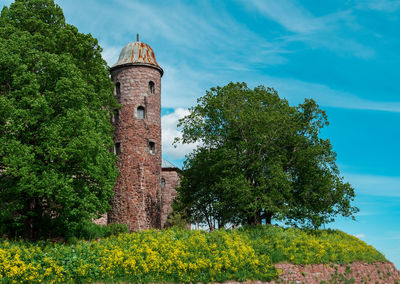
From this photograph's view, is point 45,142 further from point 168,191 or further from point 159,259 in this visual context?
point 168,191

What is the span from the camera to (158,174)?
99.9ft

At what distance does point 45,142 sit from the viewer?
1764 centimetres

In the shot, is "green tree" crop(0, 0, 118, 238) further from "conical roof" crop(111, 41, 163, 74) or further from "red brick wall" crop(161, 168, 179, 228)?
"red brick wall" crop(161, 168, 179, 228)

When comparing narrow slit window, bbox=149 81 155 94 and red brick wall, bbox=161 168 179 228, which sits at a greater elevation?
narrow slit window, bbox=149 81 155 94

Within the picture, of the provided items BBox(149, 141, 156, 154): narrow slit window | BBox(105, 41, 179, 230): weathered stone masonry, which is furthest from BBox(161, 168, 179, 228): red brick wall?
BBox(149, 141, 156, 154): narrow slit window

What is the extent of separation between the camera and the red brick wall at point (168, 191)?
3906 centimetres

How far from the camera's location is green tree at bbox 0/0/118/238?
17.4m

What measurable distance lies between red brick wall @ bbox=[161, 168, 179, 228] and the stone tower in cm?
915

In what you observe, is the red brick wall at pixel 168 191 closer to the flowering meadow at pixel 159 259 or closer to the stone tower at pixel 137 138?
the stone tower at pixel 137 138

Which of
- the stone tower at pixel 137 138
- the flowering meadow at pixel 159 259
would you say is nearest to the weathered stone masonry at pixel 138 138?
the stone tower at pixel 137 138

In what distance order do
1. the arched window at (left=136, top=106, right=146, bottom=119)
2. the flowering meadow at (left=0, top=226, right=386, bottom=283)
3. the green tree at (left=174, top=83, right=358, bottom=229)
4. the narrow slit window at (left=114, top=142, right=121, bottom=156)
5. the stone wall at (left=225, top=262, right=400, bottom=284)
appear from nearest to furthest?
the flowering meadow at (left=0, top=226, right=386, bottom=283) → the stone wall at (left=225, top=262, right=400, bottom=284) → the green tree at (left=174, top=83, right=358, bottom=229) → the narrow slit window at (left=114, top=142, right=121, bottom=156) → the arched window at (left=136, top=106, right=146, bottom=119)

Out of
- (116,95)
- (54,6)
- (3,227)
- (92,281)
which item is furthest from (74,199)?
(116,95)

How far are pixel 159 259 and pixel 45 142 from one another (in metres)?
7.62

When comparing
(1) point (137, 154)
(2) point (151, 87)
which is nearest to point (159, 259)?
(1) point (137, 154)
